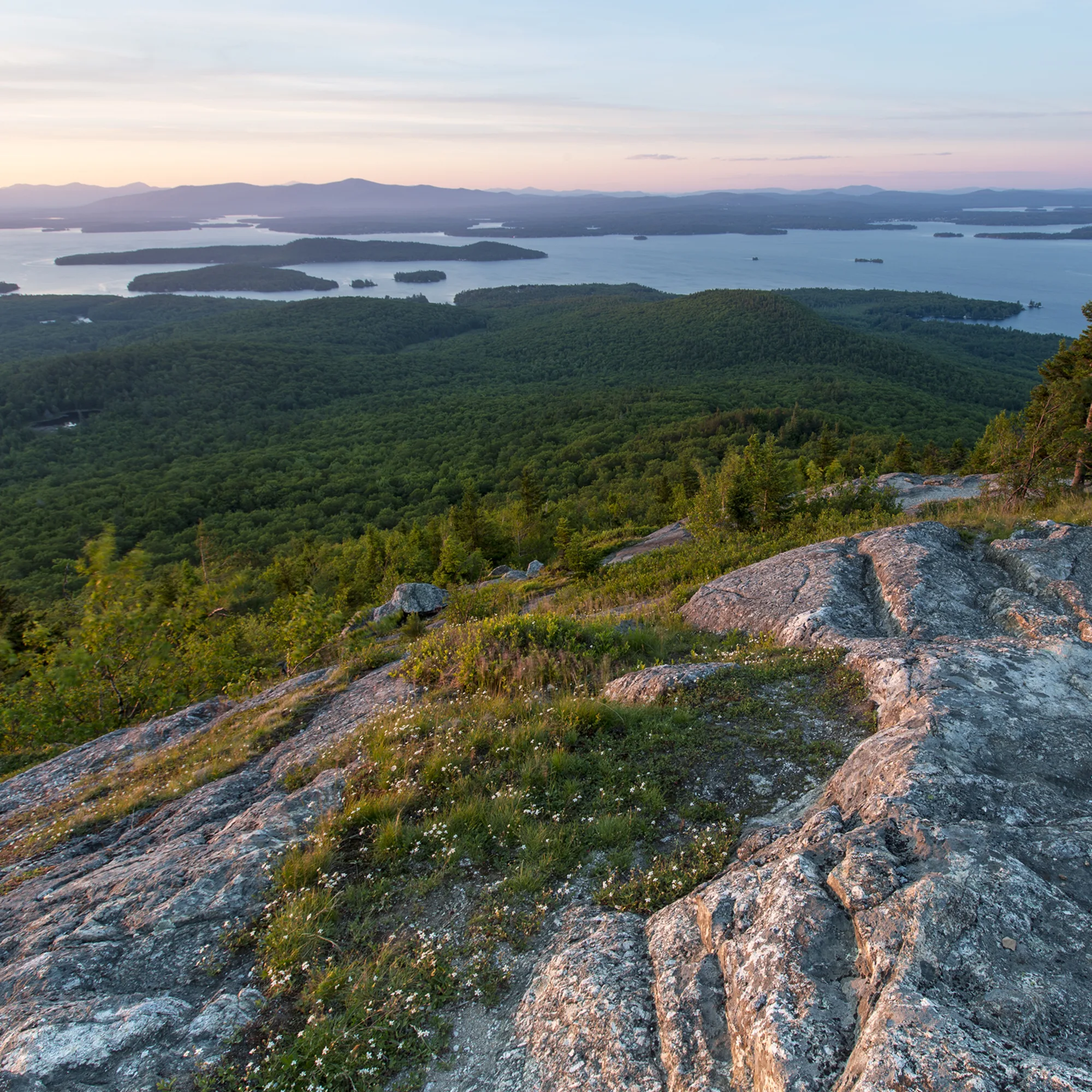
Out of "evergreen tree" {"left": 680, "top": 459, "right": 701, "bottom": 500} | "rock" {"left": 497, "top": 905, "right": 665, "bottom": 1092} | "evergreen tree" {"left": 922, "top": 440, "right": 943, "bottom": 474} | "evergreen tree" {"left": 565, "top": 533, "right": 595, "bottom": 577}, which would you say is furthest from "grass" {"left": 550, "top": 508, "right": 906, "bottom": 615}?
"evergreen tree" {"left": 922, "top": 440, "right": 943, "bottom": 474}

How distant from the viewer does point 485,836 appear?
15.4ft

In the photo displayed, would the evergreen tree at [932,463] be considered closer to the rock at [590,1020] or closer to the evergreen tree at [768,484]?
the evergreen tree at [768,484]

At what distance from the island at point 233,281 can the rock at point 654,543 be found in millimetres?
192369

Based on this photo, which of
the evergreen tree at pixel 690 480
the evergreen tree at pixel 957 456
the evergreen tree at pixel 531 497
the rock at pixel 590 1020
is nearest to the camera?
the rock at pixel 590 1020

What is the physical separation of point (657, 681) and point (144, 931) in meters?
4.79

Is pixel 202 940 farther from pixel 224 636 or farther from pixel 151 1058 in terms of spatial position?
pixel 224 636

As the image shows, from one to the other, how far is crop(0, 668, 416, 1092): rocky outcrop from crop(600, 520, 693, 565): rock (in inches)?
545

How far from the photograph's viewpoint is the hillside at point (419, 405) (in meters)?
58.9

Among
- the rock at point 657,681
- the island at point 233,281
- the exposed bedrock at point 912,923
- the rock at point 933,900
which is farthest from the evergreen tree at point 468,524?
the island at point 233,281

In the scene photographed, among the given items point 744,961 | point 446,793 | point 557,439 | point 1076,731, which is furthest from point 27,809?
point 557,439

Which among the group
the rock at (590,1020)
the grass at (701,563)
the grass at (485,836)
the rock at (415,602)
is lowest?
the rock at (415,602)

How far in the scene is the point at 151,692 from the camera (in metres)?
12.3

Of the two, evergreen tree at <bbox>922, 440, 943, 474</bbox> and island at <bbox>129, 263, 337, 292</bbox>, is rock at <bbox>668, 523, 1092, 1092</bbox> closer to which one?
evergreen tree at <bbox>922, 440, 943, 474</bbox>

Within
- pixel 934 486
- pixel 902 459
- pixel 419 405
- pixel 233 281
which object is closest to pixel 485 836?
pixel 934 486
